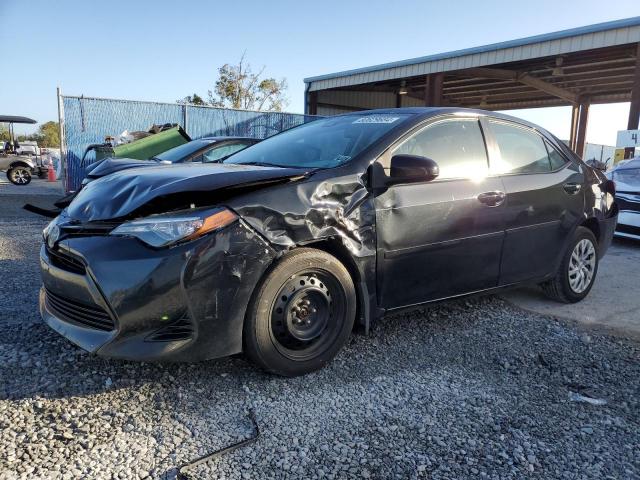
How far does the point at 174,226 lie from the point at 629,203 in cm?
725

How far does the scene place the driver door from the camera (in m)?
3.02

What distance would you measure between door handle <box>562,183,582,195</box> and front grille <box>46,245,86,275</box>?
3665 mm

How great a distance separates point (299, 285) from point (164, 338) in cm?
76

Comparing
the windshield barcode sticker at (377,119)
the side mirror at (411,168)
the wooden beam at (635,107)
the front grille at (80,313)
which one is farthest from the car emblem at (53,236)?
the wooden beam at (635,107)

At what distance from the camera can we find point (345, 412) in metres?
2.47

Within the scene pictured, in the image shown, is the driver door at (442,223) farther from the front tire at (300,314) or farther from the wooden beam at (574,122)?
the wooden beam at (574,122)

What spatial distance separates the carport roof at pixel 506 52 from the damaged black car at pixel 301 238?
36.4 feet

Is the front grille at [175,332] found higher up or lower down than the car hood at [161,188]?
lower down

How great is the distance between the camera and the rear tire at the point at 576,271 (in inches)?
168

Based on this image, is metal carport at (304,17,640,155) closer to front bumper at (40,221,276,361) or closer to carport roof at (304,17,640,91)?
carport roof at (304,17,640,91)

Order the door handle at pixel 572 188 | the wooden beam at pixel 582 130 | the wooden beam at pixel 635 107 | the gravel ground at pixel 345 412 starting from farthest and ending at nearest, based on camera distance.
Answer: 1. the wooden beam at pixel 582 130
2. the wooden beam at pixel 635 107
3. the door handle at pixel 572 188
4. the gravel ground at pixel 345 412

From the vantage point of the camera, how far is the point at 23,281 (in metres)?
4.40

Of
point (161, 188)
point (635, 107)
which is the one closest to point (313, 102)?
point (635, 107)

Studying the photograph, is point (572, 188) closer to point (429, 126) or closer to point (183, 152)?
point (429, 126)
